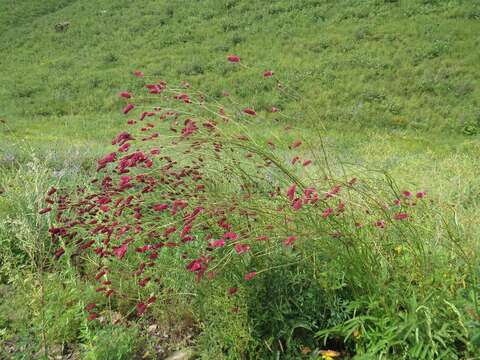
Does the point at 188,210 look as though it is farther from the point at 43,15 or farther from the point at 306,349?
the point at 43,15

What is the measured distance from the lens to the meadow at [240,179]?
2.34 m

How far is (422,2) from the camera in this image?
58.1ft

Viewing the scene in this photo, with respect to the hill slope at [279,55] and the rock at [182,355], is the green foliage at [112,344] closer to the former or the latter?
Result: the rock at [182,355]

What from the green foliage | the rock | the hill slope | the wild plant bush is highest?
the wild plant bush

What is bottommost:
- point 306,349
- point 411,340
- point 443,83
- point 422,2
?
point 443,83

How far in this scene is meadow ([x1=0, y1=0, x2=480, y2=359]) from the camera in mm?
2340

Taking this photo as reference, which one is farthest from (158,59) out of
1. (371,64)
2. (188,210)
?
(188,210)

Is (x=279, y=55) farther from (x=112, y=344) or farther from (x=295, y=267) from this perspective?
(x=112, y=344)

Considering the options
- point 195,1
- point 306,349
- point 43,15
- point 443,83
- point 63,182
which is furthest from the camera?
point 43,15

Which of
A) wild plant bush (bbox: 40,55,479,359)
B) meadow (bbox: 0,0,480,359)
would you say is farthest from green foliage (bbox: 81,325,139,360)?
wild plant bush (bbox: 40,55,479,359)

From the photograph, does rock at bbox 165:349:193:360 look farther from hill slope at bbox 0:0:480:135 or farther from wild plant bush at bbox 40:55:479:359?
hill slope at bbox 0:0:480:135

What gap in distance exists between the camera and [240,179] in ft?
9.98

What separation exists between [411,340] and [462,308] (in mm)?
299

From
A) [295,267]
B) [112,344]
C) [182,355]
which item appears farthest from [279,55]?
[112,344]
